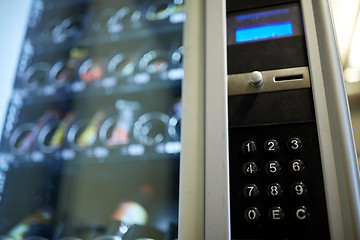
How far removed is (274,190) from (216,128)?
139mm

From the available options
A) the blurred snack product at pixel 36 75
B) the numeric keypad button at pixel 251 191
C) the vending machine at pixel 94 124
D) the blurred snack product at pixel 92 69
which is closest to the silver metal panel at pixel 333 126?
the numeric keypad button at pixel 251 191

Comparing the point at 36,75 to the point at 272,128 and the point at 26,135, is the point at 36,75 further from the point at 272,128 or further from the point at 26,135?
the point at 272,128

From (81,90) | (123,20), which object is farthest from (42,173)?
(123,20)

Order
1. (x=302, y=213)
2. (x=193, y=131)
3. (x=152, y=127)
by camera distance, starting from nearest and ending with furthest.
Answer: (x=302, y=213) < (x=193, y=131) < (x=152, y=127)

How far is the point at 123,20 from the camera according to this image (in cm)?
109

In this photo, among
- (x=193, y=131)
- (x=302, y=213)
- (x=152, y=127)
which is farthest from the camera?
(x=152, y=127)

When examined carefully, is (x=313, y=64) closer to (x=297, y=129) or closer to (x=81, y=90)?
(x=297, y=129)

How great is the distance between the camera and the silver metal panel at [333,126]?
456 mm

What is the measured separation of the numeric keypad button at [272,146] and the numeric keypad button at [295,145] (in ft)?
0.06

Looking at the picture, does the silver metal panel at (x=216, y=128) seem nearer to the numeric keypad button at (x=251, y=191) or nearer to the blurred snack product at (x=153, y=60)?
the numeric keypad button at (x=251, y=191)

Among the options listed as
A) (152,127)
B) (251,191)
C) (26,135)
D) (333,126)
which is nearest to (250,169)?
(251,191)

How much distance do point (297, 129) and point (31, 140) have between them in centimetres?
85

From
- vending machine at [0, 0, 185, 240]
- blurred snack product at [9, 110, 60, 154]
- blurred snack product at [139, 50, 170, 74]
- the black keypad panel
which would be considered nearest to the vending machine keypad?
the black keypad panel

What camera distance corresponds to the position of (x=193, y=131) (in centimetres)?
58
